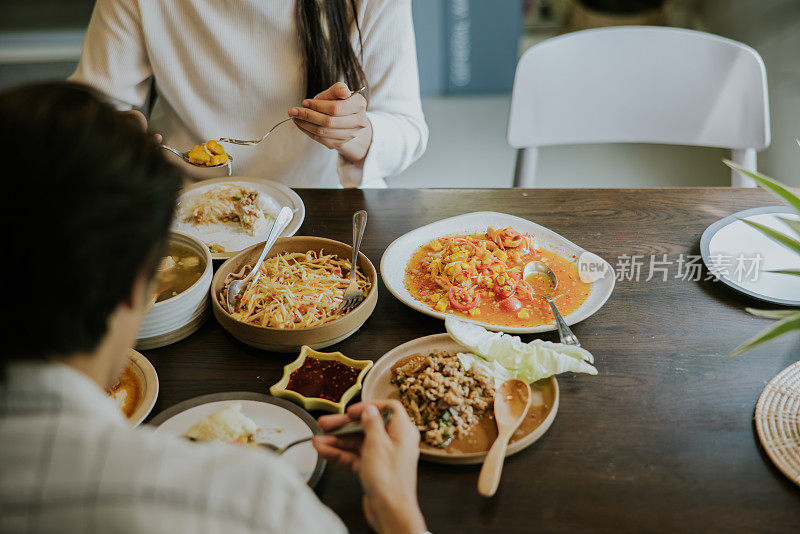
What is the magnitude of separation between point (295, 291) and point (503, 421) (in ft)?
1.90

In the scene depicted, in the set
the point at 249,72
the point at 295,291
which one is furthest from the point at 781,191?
the point at 249,72

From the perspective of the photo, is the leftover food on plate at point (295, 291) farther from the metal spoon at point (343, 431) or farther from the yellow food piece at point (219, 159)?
the yellow food piece at point (219, 159)

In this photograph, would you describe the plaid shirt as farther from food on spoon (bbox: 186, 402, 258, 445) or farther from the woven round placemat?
the woven round placemat

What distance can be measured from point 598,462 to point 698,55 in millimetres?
1742

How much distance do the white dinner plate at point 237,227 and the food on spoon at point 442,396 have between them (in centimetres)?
65

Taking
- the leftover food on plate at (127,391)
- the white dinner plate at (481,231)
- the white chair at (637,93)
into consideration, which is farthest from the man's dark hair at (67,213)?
the white chair at (637,93)

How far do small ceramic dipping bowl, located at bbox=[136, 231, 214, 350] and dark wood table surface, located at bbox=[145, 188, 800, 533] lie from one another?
0.09ft

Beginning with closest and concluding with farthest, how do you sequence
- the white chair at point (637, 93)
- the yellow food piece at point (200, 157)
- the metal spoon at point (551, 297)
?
the metal spoon at point (551, 297) → the yellow food piece at point (200, 157) → the white chair at point (637, 93)

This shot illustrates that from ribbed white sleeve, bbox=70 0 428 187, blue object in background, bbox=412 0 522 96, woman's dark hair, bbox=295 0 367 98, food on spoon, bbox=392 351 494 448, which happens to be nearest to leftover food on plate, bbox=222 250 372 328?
food on spoon, bbox=392 351 494 448

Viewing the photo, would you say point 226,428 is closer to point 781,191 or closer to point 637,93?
point 781,191

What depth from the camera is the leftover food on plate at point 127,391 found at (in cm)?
119

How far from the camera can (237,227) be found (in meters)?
1.76

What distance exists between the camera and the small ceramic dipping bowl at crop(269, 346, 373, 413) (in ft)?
3.90

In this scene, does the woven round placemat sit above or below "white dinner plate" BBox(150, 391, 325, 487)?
below
